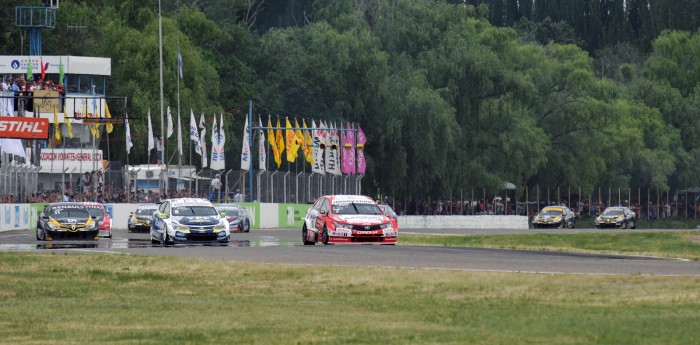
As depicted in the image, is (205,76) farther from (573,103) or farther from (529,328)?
(529,328)

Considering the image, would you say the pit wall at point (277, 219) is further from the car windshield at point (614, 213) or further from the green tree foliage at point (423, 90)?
the green tree foliage at point (423, 90)

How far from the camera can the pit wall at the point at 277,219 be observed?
67.0 meters

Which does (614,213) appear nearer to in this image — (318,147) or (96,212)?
(318,147)

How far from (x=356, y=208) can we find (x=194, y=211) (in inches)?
212

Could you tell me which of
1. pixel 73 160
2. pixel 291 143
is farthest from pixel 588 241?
pixel 73 160

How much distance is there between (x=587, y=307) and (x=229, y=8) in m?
112

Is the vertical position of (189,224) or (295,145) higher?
(295,145)

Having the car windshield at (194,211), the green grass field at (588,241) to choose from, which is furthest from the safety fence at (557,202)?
the car windshield at (194,211)

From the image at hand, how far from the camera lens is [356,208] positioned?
143 feet

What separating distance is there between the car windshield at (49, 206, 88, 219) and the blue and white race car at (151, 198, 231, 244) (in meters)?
6.09

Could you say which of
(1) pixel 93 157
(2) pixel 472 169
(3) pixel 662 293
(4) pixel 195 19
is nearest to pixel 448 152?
(2) pixel 472 169

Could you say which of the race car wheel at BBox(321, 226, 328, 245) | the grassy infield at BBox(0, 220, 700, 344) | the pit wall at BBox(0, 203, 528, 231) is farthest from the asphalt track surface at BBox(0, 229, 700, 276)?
the pit wall at BBox(0, 203, 528, 231)

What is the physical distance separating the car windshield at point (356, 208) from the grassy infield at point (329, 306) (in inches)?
408

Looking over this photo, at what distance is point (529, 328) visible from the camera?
18.6m
